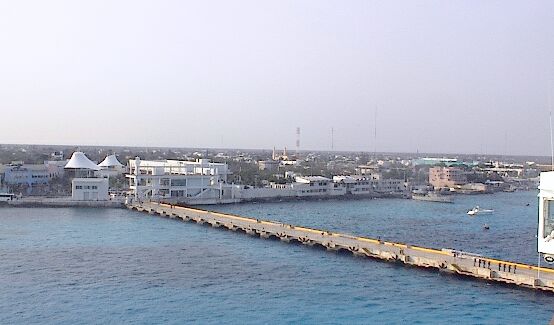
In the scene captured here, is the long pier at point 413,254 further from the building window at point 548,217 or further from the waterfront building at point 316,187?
the waterfront building at point 316,187

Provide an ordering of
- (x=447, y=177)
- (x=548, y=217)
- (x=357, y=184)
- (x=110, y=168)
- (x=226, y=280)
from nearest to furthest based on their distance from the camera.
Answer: (x=548, y=217) < (x=226, y=280) < (x=110, y=168) < (x=357, y=184) < (x=447, y=177)

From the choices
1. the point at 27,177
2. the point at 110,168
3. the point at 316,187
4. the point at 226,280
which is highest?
the point at 110,168

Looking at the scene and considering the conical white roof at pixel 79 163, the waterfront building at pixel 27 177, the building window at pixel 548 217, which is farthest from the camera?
the waterfront building at pixel 27 177

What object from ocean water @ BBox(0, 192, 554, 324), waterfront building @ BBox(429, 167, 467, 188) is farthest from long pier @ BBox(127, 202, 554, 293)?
waterfront building @ BBox(429, 167, 467, 188)

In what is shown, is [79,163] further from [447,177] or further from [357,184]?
[447,177]

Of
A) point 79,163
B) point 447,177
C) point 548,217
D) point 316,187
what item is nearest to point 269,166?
point 447,177

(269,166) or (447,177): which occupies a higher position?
(269,166)

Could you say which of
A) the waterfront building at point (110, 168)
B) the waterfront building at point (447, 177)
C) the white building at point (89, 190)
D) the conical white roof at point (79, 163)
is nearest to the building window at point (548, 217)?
the white building at point (89, 190)
